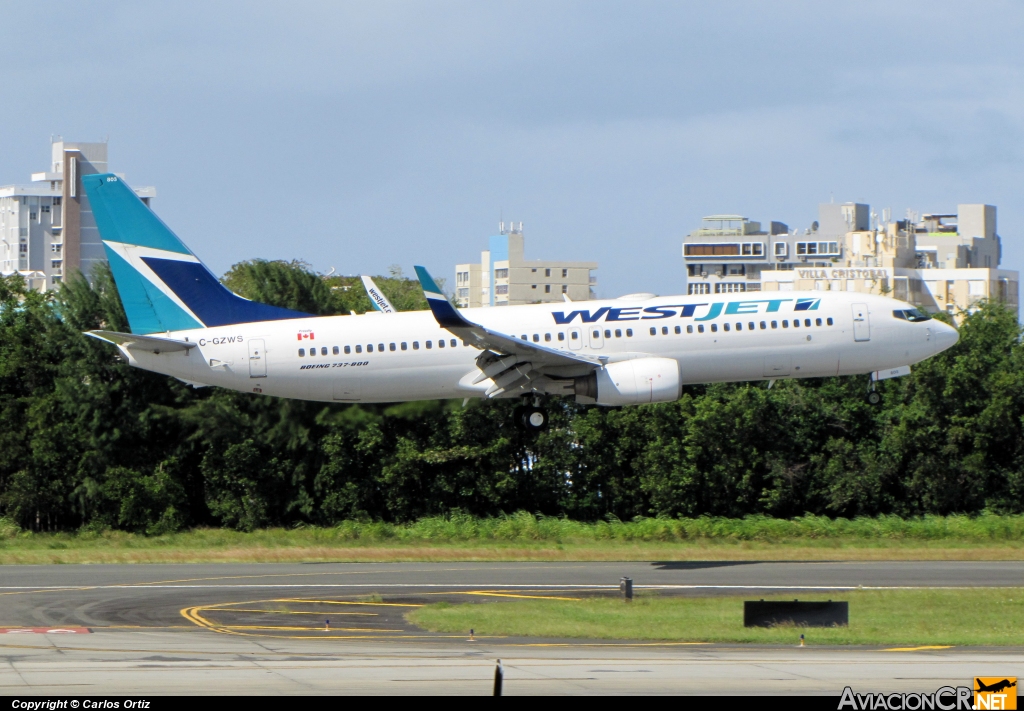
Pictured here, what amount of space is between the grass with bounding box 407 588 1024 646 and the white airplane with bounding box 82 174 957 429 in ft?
31.1

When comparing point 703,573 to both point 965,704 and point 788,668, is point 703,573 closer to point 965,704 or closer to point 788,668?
point 788,668

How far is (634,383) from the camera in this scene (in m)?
39.2

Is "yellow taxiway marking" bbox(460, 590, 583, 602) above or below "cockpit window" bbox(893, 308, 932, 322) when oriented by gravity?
below

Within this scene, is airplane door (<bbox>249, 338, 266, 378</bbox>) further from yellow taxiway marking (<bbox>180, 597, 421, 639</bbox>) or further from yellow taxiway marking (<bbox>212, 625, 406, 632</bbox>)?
yellow taxiway marking (<bbox>212, 625, 406, 632</bbox>)

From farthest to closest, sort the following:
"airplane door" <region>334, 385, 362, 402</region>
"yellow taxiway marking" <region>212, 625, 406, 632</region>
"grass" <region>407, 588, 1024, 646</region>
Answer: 1. "airplane door" <region>334, 385, 362, 402</region>
2. "yellow taxiway marking" <region>212, 625, 406, 632</region>
3. "grass" <region>407, 588, 1024, 646</region>

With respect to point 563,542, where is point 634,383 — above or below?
above

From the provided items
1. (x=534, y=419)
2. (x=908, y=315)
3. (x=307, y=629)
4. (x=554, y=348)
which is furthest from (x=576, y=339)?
(x=307, y=629)

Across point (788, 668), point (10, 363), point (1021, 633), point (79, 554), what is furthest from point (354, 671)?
point (10, 363)

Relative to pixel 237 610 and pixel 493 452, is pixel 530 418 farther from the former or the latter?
pixel 493 452

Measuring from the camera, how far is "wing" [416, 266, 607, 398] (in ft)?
126

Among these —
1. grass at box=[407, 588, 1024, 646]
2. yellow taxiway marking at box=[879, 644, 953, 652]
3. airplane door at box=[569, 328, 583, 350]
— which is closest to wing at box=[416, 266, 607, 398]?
airplane door at box=[569, 328, 583, 350]

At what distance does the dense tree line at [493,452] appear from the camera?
→ 198ft

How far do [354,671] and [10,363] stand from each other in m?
51.1

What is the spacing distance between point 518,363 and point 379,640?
16151 mm
